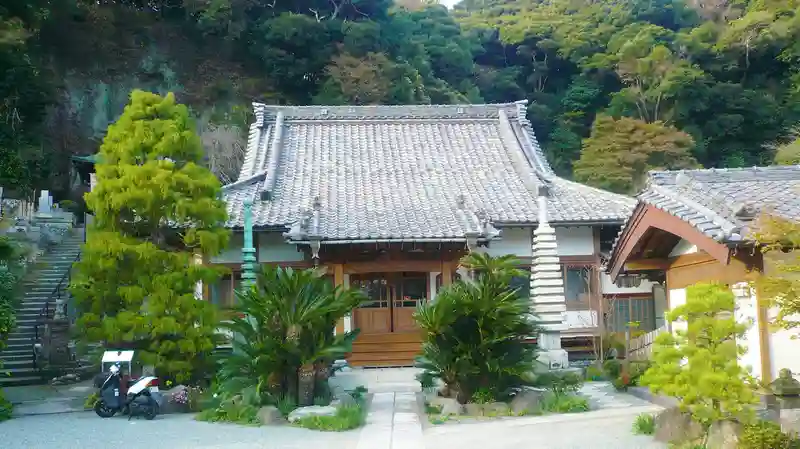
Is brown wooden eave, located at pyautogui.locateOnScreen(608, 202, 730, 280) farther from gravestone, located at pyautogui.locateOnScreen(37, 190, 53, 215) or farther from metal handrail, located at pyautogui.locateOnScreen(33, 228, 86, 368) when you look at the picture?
gravestone, located at pyautogui.locateOnScreen(37, 190, 53, 215)

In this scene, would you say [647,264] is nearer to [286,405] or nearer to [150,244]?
[286,405]

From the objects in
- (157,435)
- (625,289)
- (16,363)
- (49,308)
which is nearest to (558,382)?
(157,435)

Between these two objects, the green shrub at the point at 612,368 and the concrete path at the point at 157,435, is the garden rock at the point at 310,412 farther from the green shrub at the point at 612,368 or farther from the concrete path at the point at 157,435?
the green shrub at the point at 612,368

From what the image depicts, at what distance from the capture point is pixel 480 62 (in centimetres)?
4934

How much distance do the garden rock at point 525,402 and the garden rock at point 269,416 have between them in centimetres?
369

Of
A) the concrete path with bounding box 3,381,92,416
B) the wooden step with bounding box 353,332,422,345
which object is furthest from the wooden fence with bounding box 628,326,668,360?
the concrete path with bounding box 3,381,92,416

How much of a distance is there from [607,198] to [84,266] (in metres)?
13.0

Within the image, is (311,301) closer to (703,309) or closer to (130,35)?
(703,309)

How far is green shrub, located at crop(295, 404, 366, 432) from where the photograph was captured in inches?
402

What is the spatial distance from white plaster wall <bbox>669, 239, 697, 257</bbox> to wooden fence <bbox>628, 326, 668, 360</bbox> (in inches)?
114

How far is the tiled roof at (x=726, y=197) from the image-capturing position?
889 cm

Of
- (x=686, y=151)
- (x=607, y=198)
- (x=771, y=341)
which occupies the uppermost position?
(x=686, y=151)

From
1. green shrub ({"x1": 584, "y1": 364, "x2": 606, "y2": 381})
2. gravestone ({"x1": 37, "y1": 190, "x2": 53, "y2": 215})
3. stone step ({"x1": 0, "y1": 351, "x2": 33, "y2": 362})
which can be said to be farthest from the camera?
gravestone ({"x1": 37, "y1": 190, "x2": 53, "y2": 215})

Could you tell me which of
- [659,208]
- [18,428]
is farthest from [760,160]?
[18,428]
